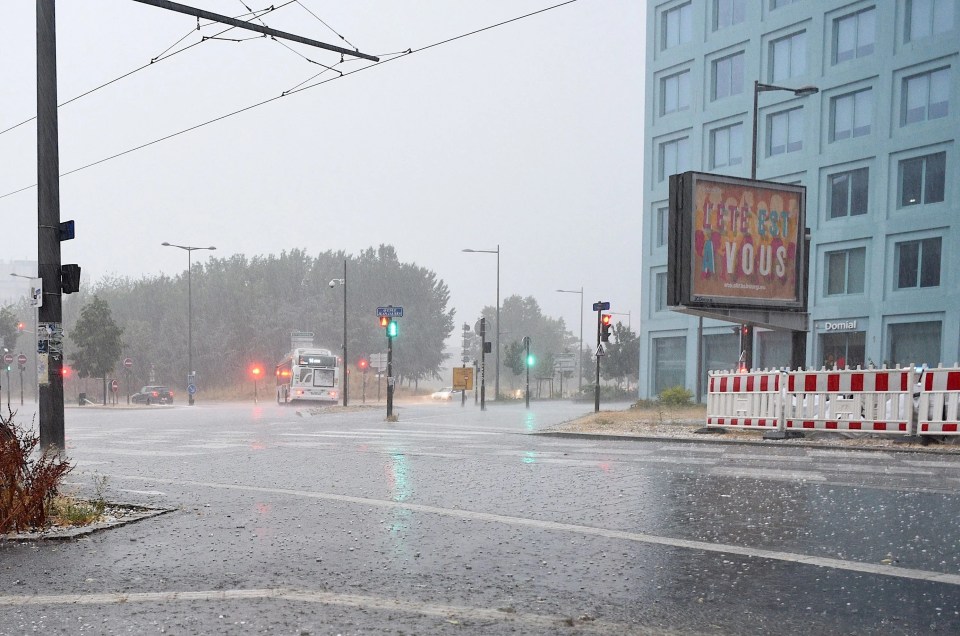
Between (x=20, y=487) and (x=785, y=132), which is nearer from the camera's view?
(x=20, y=487)

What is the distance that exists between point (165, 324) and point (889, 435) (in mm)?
89812

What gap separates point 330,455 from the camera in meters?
14.3

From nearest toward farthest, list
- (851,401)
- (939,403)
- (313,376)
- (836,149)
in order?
(939,403) < (851,401) < (836,149) < (313,376)

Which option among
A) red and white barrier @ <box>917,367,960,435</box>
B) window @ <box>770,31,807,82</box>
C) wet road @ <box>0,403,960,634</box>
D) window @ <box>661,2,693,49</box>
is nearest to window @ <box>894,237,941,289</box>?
window @ <box>770,31,807,82</box>

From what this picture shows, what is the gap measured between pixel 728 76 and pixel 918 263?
13.5 meters

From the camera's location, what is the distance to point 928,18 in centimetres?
3519

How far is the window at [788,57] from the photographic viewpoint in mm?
40281

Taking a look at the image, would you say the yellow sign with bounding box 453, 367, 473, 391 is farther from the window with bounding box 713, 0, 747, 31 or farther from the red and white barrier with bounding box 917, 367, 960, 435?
the red and white barrier with bounding box 917, 367, 960, 435

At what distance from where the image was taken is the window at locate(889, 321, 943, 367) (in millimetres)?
34906

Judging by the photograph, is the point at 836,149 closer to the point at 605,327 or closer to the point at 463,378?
the point at 605,327

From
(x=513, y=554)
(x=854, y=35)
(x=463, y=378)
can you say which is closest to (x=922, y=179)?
(x=854, y=35)

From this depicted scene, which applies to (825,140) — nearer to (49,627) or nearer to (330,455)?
(330,455)

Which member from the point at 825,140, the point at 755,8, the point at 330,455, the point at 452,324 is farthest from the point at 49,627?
the point at 452,324

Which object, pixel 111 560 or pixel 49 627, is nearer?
pixel 49 627
